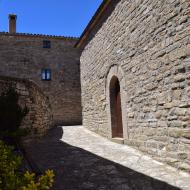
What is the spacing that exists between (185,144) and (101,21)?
18.7 feet

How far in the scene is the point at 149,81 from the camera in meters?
5.44

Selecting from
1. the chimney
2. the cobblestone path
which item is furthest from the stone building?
the cobblestone path

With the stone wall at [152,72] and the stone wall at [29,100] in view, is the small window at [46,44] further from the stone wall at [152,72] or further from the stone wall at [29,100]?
the stone wall at [152,72]

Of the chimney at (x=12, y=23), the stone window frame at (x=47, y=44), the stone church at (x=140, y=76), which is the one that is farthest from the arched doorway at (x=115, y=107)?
the chimney at (x=12, y=23)

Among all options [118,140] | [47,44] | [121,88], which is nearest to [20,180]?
[121,88]

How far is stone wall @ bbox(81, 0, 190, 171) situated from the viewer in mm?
4414

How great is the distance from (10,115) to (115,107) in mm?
3415

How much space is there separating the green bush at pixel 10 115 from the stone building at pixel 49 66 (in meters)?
10.2

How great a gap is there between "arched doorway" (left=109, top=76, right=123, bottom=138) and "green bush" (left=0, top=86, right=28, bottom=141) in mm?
A: 2950

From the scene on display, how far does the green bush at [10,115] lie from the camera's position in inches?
210

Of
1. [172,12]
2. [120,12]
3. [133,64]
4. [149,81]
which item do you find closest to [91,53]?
[120,12]

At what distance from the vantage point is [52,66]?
17.0m

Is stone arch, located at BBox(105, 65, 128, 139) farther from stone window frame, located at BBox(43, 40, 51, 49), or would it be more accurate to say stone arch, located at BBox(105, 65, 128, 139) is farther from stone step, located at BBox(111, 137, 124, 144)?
stone window frame, located at BBox(43, 40, 51, 49)

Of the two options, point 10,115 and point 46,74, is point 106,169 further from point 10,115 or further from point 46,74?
point 46,74
